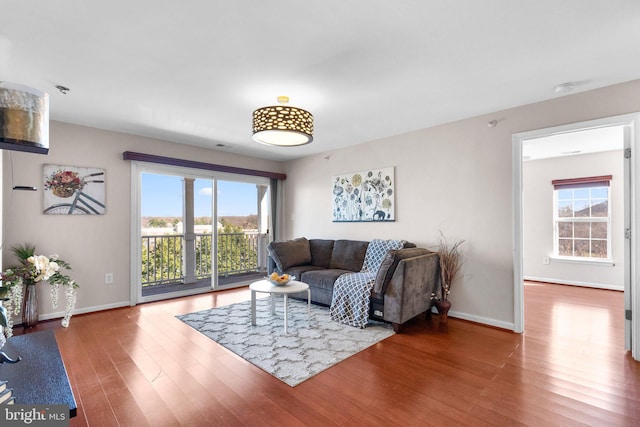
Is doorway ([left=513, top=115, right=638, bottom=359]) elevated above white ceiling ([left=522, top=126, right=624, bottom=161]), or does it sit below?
below

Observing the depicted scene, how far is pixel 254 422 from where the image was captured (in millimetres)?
1800

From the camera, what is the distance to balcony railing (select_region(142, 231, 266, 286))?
5.09 metres

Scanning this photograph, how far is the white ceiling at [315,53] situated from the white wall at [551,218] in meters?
3.48

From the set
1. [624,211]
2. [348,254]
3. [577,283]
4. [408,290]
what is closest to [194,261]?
[348,254]

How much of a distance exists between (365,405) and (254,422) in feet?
2.34

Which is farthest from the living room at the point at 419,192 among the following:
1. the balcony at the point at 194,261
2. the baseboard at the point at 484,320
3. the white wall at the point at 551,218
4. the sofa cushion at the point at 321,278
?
the white wall at the point at 551,218

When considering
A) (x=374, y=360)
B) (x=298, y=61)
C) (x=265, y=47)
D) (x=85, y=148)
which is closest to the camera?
(x=265, y=47)

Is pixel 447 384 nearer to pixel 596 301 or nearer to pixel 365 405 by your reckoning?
pixel 365 405

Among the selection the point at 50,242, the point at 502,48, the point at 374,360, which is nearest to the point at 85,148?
the point at 50,242

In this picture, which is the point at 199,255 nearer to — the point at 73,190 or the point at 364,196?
the point at 73,190

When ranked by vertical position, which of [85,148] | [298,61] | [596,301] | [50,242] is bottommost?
[596,301]

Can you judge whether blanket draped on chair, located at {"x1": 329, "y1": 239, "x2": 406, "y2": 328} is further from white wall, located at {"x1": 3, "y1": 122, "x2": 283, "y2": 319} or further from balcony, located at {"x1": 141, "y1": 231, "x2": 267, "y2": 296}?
white wall, located at {"x1": 3, "y1": 122, "x2": 283, "y2": 319}

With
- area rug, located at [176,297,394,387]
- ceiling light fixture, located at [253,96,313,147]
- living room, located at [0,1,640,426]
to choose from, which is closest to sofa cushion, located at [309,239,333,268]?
living room, located at [0,1,640,426]

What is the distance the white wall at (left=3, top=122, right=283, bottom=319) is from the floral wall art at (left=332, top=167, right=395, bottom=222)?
9.60ft
